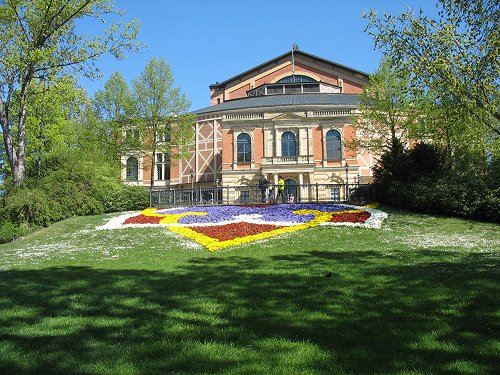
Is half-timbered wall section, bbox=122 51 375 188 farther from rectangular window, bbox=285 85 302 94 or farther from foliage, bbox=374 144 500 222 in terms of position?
foliage, bbox=374 144 500 222

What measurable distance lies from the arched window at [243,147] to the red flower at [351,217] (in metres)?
25.3

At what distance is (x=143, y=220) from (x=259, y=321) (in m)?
16.5

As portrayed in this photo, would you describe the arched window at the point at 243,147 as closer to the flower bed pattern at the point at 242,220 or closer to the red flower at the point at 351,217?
the flower bed pattern at the point at 242,220

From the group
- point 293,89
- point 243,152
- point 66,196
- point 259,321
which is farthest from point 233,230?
point 293,89

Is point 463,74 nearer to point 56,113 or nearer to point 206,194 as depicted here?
point 206,194

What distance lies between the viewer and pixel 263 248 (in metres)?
13.6

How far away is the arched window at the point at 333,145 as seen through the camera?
150ft

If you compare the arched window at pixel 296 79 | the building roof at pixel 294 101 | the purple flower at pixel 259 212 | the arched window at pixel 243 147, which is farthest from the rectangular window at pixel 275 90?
the purple flower at pixel 259 212

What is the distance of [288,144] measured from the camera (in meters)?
45.0

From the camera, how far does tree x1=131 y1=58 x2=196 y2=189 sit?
40094mm

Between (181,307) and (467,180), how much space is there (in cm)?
1709

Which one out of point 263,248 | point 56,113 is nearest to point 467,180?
point 263,248

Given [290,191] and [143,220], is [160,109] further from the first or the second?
[143,220]

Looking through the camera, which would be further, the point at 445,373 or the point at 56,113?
the point at 56,113
